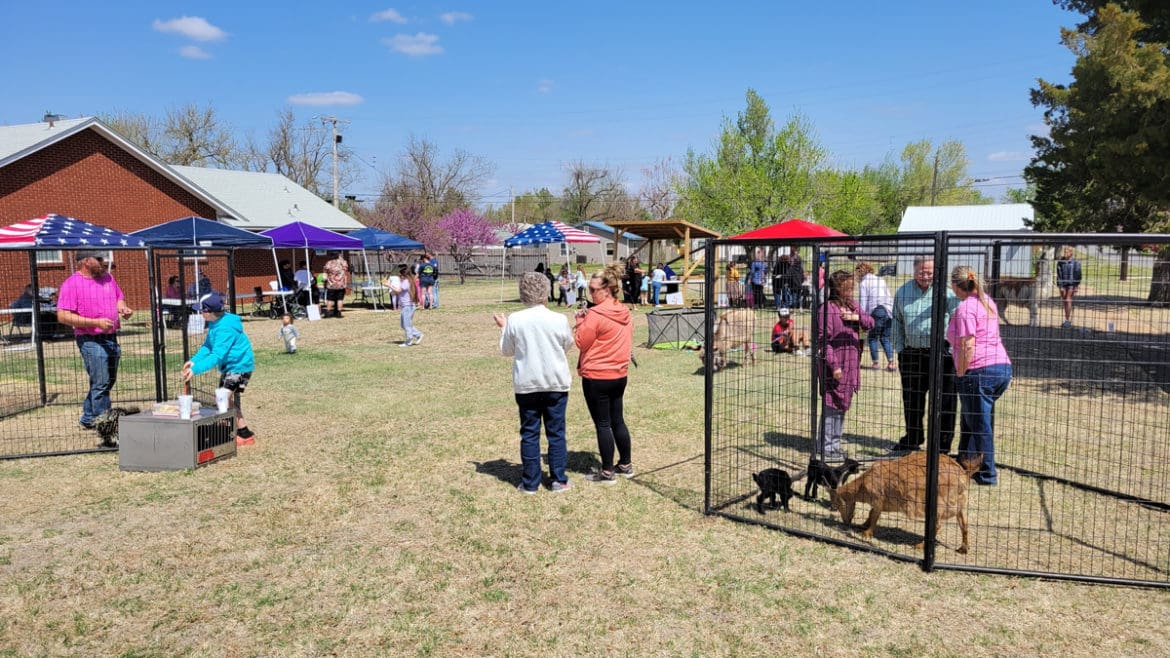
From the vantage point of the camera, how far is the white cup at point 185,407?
21.9 ft

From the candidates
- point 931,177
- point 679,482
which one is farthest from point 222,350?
point 931,177

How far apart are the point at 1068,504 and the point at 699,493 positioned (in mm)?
2716

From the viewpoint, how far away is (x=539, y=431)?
5.96 m

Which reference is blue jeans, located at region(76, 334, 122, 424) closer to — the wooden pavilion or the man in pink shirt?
the man in pink shirt

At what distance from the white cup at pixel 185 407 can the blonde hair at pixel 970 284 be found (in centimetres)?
640

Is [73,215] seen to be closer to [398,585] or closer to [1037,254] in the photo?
[398,585]

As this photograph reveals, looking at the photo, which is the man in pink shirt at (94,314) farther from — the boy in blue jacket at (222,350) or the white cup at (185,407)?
the white cup at (185,407)

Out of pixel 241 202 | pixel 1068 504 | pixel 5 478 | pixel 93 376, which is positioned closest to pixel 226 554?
pixel 5 478

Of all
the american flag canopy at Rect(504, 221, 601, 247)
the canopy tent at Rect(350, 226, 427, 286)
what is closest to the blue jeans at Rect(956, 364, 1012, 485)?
the american flag canopy at Rect(504, 221, 601, 247)

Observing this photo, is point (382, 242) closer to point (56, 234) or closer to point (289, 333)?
point (56, 234)

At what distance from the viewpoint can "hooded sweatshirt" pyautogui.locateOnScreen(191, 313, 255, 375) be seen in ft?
22.7

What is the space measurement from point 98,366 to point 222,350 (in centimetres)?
180

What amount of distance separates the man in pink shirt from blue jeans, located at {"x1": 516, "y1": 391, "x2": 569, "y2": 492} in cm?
454

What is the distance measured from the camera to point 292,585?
4555 millimetres
